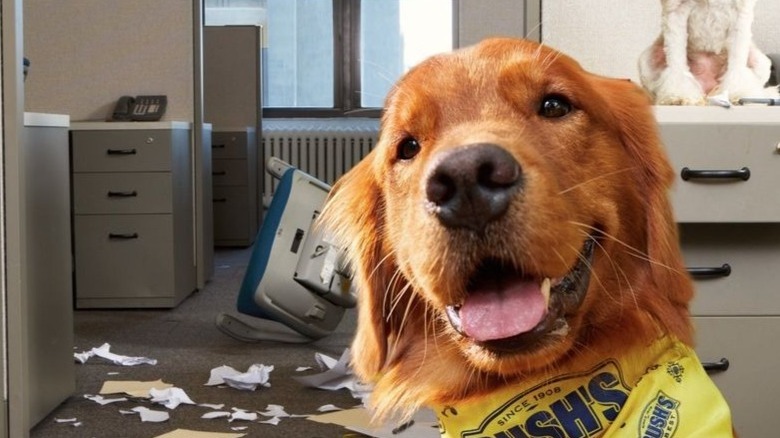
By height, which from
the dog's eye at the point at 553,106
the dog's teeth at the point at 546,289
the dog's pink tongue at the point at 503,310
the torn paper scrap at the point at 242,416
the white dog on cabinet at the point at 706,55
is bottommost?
the torn paper scrap at the point at 242,416

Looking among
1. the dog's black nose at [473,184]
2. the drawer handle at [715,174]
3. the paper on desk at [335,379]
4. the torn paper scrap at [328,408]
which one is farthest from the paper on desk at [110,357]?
the dog's black nose at [473,184]

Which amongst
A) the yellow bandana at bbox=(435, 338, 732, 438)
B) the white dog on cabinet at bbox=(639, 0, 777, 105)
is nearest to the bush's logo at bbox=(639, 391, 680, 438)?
the yellow bandana at bbox=(435, 338, 732, 438)

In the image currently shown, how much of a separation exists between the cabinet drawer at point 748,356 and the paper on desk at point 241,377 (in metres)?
1.74

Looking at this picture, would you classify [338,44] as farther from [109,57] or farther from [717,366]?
[717,366]

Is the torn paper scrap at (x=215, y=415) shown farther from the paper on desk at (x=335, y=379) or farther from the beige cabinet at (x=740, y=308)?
the beige cabinet at (x=740, y=308)

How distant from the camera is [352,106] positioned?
9523 mm

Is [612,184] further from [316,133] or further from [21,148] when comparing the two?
[316,133]

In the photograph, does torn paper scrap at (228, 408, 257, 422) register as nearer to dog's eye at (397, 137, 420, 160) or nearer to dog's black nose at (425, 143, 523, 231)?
dog's eye at (397, 137, 420, 160)

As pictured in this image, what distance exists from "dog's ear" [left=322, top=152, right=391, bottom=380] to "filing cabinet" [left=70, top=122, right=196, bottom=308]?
3709mm

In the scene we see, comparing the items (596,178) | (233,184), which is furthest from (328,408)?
(233,184)

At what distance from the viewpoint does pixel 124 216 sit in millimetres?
5141

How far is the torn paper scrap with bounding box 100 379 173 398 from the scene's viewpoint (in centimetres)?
340

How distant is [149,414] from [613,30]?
69.2 inches

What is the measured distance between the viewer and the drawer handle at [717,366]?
7.26 feet
